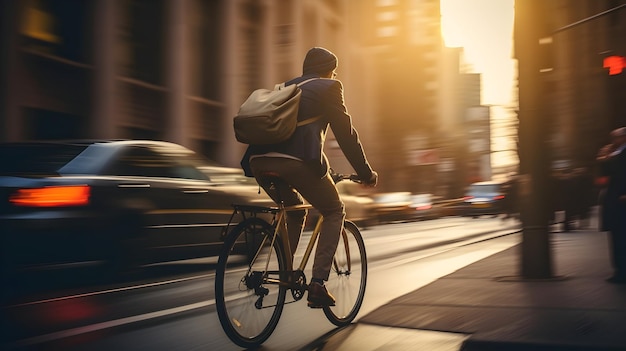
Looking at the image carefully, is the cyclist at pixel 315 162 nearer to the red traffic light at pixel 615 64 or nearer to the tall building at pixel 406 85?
the red traffic light at pixel 615 64

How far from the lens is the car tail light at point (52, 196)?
23.3 feet

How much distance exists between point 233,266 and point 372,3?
372ft

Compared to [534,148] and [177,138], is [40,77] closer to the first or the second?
[177,138]

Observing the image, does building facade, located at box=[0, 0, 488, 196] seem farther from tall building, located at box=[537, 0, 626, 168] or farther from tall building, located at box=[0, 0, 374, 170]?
tall building, located at box=[537, 0, 626, 168]

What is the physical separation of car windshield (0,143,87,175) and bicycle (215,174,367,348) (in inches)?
126

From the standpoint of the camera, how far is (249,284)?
191 inches

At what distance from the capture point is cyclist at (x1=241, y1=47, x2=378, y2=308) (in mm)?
5004

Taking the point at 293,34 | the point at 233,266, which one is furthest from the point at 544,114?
the point at 293,34

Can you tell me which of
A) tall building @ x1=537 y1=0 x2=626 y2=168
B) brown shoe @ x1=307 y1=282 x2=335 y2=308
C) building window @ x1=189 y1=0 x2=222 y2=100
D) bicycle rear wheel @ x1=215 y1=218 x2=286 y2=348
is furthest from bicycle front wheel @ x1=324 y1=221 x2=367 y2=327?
tall building @ x1=537 y1=0 x2=626 y2=168

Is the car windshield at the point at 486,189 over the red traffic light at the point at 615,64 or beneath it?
beneath

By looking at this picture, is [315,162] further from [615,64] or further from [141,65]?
[141,65]

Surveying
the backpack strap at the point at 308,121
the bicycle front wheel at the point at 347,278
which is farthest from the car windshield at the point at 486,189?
the backpack strap at the point at 308,121

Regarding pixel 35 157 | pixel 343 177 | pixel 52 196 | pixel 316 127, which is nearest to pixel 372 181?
pixel 343 177

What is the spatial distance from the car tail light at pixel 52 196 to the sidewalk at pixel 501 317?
309cm
